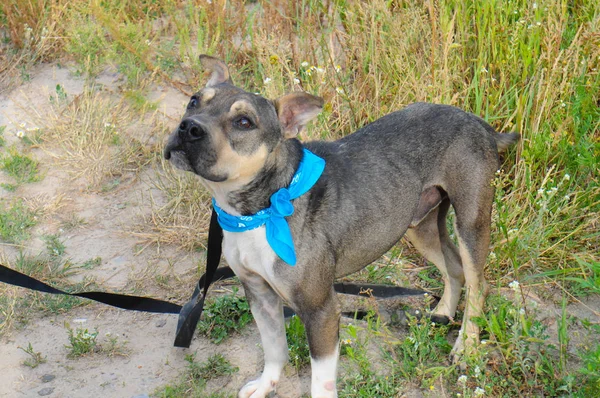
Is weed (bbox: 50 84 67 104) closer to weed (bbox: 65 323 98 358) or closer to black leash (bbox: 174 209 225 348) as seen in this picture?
weed (bbox: 65 323 98 358)

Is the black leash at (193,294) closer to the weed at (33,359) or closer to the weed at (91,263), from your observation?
the weed at (33,359)

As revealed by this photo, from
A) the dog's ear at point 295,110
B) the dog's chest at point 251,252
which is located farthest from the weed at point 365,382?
the dog's ear at point 295,110

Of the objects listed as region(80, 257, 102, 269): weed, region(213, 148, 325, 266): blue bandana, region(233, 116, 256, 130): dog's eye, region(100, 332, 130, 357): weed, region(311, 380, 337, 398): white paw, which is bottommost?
region(80, 257, 102, 269): weed

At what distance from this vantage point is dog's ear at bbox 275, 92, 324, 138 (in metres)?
3.77

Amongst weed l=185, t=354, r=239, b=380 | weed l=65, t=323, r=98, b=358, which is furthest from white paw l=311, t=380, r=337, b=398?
weed l=65, t=323, r=98, b=358

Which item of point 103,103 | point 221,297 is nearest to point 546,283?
point 221,297

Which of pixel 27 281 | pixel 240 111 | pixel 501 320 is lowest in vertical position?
pixel 501 320

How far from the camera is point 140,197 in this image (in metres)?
6.37

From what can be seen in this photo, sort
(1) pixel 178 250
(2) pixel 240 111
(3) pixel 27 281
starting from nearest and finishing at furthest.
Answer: (2) pixel 240 111, (3) pixel 27 281, (1) pixel 178 250

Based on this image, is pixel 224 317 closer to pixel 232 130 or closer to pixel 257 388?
pixel 257 388

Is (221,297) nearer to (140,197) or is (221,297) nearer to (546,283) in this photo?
(140,197)

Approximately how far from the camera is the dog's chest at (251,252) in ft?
12.2

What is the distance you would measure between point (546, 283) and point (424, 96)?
5.89 feet

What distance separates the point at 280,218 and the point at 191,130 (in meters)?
0.66
